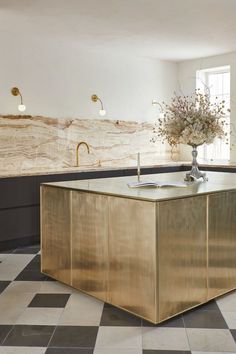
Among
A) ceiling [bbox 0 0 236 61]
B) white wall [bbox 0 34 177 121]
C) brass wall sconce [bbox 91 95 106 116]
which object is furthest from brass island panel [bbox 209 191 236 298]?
brass wall sconce [bbox 91 95 106 116]

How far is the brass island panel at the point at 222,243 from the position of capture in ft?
9.21

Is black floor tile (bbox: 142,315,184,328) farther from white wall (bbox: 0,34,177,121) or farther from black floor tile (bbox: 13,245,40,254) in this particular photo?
white wall (bbox: 0,34,177,121)

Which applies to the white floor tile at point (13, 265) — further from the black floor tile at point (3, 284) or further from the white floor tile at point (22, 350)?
the white floor tile at point (22, 350)

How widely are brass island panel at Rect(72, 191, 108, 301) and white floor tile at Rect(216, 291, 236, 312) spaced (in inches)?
30.6

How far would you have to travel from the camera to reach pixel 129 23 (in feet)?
14.7

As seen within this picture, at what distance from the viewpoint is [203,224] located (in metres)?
2.73

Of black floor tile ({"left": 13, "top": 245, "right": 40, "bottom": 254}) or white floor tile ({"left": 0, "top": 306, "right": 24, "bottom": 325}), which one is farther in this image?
black floor tile ({"left": 13, "top": 245, "right": 40, "bottom": 254})

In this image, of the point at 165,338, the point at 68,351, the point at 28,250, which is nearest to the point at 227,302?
the point at 165,338

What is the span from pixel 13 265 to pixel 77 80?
2.69 m

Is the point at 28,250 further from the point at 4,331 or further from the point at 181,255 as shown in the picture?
the point at 181,255

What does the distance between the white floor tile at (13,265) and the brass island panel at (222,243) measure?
165 centimetres

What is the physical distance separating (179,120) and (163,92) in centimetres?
327

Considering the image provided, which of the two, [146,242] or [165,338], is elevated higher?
[146,242]

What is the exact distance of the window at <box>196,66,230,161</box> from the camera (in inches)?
248
